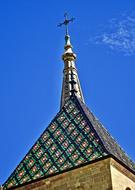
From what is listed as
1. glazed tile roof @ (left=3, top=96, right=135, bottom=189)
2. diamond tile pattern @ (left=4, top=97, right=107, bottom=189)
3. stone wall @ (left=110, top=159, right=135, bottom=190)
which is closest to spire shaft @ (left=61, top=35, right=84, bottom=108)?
glazed tile roof @ (left=3, top=96, right=135, bottom=189)

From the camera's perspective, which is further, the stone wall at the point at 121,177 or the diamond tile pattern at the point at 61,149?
the diamond tile pattern at the point at 61,149

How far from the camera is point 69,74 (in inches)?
827

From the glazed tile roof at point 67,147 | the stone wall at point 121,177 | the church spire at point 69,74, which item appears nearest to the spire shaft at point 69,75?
the church spire at point 69,74

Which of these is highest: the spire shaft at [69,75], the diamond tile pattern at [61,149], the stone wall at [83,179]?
the spire shaft at [69,75]

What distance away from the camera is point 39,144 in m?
15.1

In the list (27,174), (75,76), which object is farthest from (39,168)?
(75,76)

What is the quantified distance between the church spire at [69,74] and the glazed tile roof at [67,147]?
318cm

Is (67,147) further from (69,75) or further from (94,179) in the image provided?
(69,75)

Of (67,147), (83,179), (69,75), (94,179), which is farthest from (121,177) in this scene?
(69,75)

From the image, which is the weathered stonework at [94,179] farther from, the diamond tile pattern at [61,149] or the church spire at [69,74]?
the church spire at [69,74]

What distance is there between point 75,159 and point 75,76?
7.31m

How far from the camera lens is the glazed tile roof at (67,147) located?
549 inches

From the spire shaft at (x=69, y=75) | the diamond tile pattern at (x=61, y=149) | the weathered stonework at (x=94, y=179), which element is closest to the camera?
the weathered stonework at (x=94, y=179)

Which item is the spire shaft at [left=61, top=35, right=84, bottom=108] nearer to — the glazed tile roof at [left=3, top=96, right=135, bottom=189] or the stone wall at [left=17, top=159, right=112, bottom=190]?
the glazed tile roof at [left=3, top=96, right=135, bottom=189]
